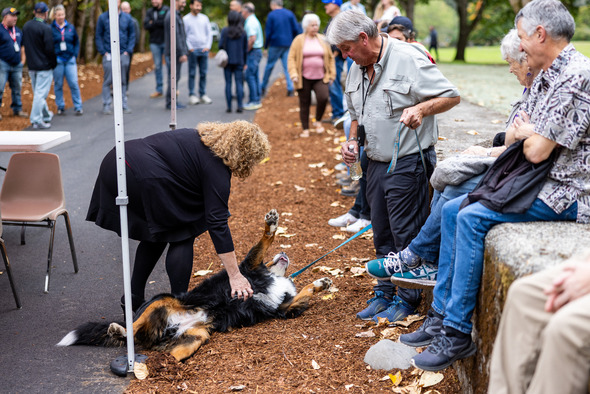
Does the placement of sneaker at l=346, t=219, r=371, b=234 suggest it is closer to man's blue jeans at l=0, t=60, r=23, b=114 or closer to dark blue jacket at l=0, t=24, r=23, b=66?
dark blue jacket at l=0, t=24, r=23, b=66

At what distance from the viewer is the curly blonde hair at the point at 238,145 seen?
4.21 metres

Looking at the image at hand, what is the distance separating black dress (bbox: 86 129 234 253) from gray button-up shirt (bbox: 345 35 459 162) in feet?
3.66

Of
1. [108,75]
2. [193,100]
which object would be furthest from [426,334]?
[193,100]

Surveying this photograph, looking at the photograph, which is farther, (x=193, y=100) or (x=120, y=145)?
(x=193, y=100)

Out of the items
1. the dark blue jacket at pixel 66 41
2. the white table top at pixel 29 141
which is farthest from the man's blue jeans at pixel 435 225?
the dark blue jacket at pixel 66 41

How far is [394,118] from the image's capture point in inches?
171

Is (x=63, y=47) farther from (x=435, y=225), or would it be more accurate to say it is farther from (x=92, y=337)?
(x=435, y=225)

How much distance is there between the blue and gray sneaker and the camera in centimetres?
402

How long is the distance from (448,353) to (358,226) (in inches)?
142

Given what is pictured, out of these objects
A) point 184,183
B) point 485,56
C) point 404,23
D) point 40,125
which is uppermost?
point 404,23

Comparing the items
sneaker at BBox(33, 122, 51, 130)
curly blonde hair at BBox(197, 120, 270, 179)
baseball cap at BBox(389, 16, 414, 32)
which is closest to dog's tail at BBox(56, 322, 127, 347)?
curly blonde hair at BBox(197, 120, 270, 179)

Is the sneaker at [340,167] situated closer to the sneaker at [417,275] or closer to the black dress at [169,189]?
the black dress at [169,189]

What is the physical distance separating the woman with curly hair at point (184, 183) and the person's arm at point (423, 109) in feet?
3.37

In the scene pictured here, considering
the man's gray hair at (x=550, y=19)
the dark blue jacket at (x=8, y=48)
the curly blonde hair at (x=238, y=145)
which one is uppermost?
the man's gray hair at (x=550, y=19)
